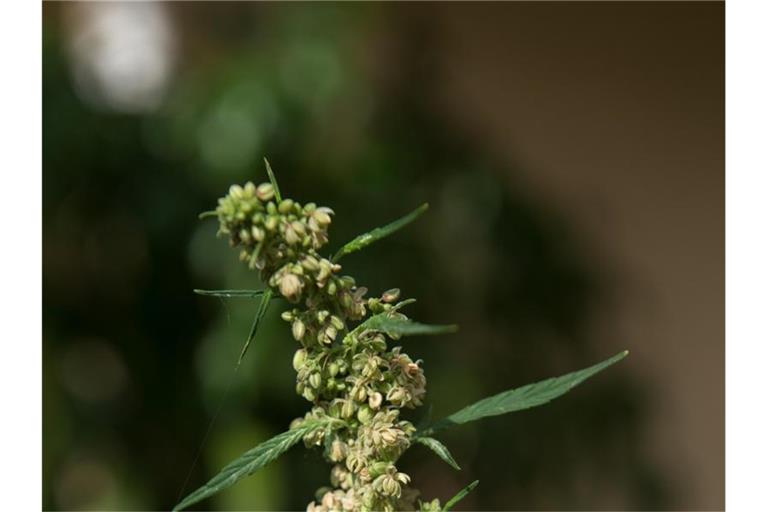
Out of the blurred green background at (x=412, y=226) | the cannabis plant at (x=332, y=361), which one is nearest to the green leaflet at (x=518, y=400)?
the cannabis plant at (x=332, y=361)

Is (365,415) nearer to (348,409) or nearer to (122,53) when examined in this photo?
(348,409)

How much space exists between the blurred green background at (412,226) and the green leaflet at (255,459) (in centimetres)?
100

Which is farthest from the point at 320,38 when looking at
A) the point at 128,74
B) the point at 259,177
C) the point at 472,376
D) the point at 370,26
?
the point at 472,376

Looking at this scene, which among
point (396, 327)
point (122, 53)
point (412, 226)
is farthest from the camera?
point (122, 53)

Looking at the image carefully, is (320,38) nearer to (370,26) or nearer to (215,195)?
(370,26)

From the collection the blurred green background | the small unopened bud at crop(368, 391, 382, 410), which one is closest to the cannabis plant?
the small unopened bud at crop(368, 391, 382, 410)

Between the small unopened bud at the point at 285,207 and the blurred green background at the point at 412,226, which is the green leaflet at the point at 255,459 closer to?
the small unopened bud at the point at 285,207

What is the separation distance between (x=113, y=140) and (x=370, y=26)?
65cm

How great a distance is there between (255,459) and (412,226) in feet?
5.35

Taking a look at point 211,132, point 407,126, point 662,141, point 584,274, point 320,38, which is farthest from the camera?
point 662,141

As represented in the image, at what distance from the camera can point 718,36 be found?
257cm

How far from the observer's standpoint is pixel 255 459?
1.04ft

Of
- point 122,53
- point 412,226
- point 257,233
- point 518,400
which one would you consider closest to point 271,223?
point 257,233

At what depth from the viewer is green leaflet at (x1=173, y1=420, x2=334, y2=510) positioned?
0.31 metres
